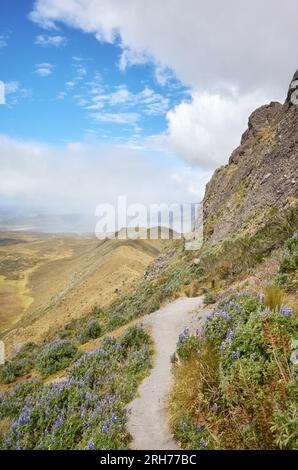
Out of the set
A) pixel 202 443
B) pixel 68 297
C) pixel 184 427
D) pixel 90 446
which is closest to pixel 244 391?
pixel 202 443

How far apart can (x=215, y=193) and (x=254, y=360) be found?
4103 cm

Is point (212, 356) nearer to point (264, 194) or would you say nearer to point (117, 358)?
point (117, 358)

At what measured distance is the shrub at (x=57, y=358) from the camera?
1212cm

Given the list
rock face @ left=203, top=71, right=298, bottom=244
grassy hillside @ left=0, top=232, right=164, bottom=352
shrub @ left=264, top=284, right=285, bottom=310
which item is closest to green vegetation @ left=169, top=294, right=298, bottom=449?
shrub @ left=264, top=284, right=285, bottom=310

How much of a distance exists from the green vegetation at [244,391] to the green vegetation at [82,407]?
110cm

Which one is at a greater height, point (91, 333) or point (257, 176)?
point (257, 176)

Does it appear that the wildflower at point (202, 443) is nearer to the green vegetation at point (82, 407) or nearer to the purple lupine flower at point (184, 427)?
the purple lupine flower at point (184, 427)

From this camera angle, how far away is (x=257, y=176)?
33562 millimetres

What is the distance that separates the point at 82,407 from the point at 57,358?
6481mm

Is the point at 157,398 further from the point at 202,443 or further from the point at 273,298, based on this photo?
the point at 273,298

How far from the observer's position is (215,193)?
45.3 metres

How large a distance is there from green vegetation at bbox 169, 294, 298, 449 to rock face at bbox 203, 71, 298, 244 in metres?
21.0

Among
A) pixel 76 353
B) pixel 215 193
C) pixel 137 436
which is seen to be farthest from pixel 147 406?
pixel 215 193

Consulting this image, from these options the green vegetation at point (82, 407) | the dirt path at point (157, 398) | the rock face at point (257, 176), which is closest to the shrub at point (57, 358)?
the green vegetation at point (82, 407)
